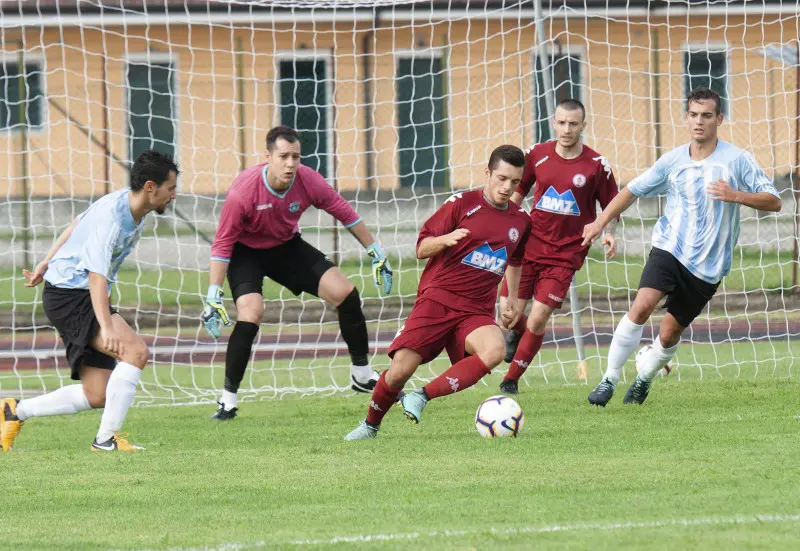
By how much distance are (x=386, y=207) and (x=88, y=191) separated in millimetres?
4108

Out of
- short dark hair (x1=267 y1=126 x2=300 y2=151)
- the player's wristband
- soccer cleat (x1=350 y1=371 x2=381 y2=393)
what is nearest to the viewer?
the player's wristband

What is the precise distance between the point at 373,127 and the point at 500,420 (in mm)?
7631

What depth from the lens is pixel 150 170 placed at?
23.9ft

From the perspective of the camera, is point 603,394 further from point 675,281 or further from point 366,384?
point 366,384

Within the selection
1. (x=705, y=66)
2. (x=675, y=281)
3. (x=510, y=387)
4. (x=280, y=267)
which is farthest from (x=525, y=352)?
(x=705, y=66)

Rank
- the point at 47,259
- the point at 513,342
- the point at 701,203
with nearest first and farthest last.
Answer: the point at 47,259 < the point at 701,203 < the point at 513,342

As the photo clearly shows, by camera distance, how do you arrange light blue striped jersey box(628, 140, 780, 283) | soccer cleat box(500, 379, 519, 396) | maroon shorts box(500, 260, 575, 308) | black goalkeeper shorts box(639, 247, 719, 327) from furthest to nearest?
1. soccer cleat box(500, 379, 519, 396)
2. maroon shorts box(500, 260, 575, 308)
3. black goalkeeper shorts box(639, 247, 719, 327)
4. light blue striped jersey box(628, 140, 780, 283)

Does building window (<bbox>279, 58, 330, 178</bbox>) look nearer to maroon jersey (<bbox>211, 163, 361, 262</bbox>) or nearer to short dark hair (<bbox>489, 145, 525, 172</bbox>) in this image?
maroon jersey (<bbox>211, 163, 361, 262</bbox>)

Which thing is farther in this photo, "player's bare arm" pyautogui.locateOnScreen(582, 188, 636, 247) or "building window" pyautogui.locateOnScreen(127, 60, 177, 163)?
"building window" pyautogui.locateOnScreen(127, 60, 177, 163)

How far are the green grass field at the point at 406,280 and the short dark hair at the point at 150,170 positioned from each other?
6.70 m

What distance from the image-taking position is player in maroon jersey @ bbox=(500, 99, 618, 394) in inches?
360

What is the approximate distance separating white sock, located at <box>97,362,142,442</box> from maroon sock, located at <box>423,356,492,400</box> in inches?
68.5

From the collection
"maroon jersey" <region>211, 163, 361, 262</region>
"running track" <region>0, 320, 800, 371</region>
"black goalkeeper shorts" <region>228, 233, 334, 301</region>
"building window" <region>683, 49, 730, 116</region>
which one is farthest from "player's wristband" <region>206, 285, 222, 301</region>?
"building window" <region>683, 49, 730, 116</region>

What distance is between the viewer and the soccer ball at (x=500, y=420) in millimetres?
7270
